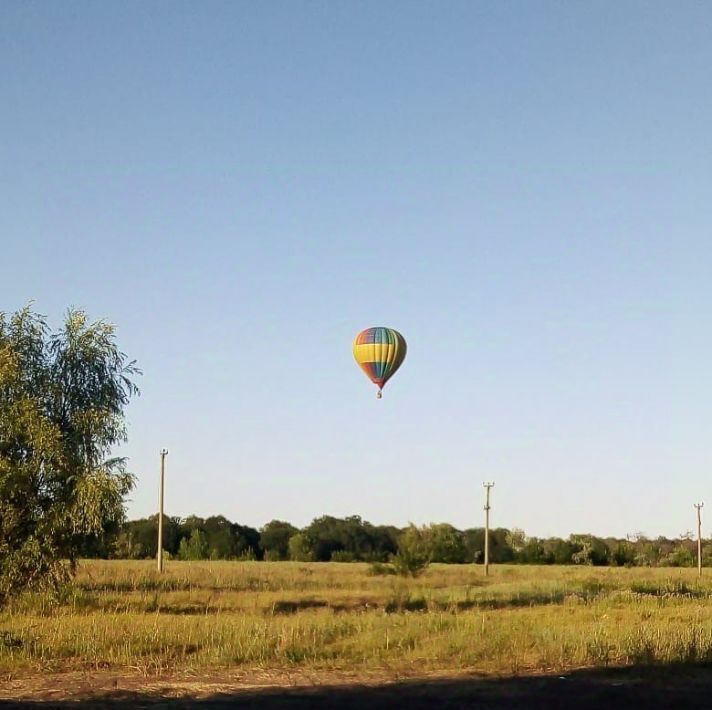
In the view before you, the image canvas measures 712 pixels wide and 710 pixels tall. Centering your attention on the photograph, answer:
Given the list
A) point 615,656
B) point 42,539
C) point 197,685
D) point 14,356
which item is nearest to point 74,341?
point 14,356

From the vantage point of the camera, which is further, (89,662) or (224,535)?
(224,535)

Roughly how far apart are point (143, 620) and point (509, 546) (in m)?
A: 74.7

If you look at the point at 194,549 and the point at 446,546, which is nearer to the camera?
the point at 446,546

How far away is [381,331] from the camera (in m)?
41.7

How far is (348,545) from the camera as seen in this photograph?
95812mm

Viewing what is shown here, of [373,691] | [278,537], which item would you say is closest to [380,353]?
[373,691]

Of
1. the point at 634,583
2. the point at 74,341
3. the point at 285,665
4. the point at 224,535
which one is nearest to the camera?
the point at 285,665

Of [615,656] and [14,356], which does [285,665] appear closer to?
[615,656]

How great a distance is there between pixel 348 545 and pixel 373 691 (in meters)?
81.4

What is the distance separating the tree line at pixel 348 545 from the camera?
275 feet

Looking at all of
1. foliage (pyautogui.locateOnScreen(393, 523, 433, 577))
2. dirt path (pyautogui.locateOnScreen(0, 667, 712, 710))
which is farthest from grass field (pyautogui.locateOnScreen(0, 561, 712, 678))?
foliage (pyautogui.locateOnScreen(393, 523, 433, 577))

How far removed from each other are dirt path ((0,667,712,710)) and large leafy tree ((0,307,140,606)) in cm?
884

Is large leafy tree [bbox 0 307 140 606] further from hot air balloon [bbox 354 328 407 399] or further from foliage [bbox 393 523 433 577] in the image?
foliage [bbox 393 523 433 577]

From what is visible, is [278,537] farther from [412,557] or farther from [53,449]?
[53,449]
